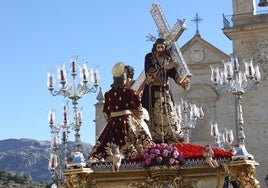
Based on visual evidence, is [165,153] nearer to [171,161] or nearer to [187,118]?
[171,161]

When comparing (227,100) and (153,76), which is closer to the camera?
(153,76)

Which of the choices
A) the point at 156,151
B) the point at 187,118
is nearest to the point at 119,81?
the point at 156,151

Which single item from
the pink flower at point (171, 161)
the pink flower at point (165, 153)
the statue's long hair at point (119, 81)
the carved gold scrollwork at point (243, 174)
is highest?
the statue's long hair at point (119, 81)

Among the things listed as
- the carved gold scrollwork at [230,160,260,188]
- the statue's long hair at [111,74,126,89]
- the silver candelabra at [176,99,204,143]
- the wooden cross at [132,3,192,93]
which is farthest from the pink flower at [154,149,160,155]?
the silver candelabra at [176,99,204,143]

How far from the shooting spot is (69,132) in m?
20.5

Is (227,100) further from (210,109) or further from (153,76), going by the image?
(153,76)

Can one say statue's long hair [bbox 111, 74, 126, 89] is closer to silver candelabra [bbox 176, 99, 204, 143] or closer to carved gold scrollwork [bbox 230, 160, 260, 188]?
carved gold scrollwork [bbox 230, 160, 260, 188]

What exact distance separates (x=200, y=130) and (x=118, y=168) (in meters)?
26.2

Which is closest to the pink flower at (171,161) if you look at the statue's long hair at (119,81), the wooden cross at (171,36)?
the statue's long hair at (119,81)

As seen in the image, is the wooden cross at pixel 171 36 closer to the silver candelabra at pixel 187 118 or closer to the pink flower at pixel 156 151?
the pink flower at pixel 156 151

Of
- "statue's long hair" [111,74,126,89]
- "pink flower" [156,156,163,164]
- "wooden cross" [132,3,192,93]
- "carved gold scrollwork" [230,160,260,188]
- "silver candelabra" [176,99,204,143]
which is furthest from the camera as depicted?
"silver candelabra" [176,99,204,143]

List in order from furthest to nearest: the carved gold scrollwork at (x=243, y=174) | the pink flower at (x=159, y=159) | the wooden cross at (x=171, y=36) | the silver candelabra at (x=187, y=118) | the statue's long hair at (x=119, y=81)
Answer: the silver candelabra at (x=187, y=118) < the wooden cross at (x=171, y=36) < the statue's long hair at (x=119, y=81) < the pink flower at (x=159, y=159) < the carved gold scrollwork at (x=243, y=174)

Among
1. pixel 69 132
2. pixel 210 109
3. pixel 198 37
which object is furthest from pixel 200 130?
pixel 69 132

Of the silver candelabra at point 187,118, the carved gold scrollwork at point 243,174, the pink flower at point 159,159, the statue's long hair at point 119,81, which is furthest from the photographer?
the silver candelabra at point 187,118
